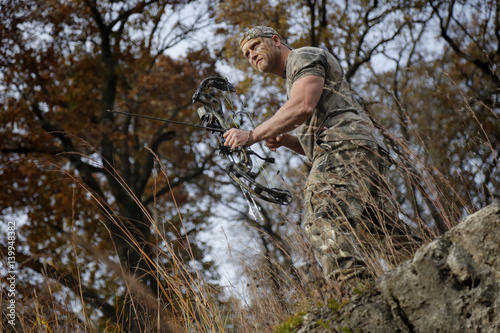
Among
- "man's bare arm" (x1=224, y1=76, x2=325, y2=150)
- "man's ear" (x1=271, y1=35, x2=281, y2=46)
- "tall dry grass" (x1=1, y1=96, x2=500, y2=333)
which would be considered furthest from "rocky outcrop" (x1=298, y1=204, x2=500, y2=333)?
"man's ear" (x1=271, y1=35, x2=281, y2=46)

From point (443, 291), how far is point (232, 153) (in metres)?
1.96

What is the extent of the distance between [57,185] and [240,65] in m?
6.81

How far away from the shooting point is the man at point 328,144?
2.80 meters

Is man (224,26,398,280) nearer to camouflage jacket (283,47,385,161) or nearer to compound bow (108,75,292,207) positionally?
camouflage jacket (283,47,385,161)

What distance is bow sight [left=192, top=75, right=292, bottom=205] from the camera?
3248 mm

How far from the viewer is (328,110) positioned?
325 cm

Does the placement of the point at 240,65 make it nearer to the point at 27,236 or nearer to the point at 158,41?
the point at 158,41

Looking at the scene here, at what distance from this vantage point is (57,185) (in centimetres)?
1504

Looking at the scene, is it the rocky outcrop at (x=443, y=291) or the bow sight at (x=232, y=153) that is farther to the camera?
the bow sight at (x=232, y=153)

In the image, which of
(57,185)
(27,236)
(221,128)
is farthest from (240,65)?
(221,128)

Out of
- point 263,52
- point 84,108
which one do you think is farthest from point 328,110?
point 84,108

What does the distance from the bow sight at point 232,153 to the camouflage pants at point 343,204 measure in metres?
0.29

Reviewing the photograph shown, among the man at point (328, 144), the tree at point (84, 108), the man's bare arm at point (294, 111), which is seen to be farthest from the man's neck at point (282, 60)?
the tree at point (84, 108)

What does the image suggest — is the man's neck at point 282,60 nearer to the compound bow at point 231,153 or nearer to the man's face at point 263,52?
the man's face at point 263,52
